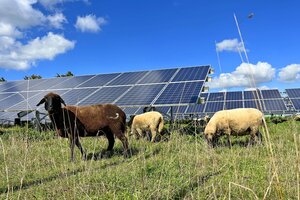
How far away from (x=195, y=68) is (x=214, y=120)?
28.5ft

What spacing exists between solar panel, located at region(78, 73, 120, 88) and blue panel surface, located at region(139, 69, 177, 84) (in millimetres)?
2377

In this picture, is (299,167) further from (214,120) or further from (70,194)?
(214,120)

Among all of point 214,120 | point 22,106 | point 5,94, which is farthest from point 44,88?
point 214,120

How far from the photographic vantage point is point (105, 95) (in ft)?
53.7

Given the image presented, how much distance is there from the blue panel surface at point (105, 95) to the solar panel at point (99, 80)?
1480 millimetres

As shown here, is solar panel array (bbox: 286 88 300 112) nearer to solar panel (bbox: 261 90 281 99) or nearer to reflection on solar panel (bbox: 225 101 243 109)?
solar panel (bbox: 261 90 281 99)

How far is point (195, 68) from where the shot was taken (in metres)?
18.6

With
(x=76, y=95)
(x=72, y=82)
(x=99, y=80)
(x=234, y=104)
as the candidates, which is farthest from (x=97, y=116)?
(x=234, y=104)

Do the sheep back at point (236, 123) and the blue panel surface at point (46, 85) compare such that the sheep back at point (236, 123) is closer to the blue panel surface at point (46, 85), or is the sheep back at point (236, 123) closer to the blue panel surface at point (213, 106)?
the blue panel surface at point (46, 85)

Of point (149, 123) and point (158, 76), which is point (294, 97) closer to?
point (158, 76)

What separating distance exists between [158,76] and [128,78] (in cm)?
195

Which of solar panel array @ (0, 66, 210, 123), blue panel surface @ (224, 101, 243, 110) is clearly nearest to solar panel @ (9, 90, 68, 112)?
solar panel array @ (0, 66, 210, 123)

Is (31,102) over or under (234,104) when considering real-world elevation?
over

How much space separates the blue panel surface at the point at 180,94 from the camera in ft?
43.0
